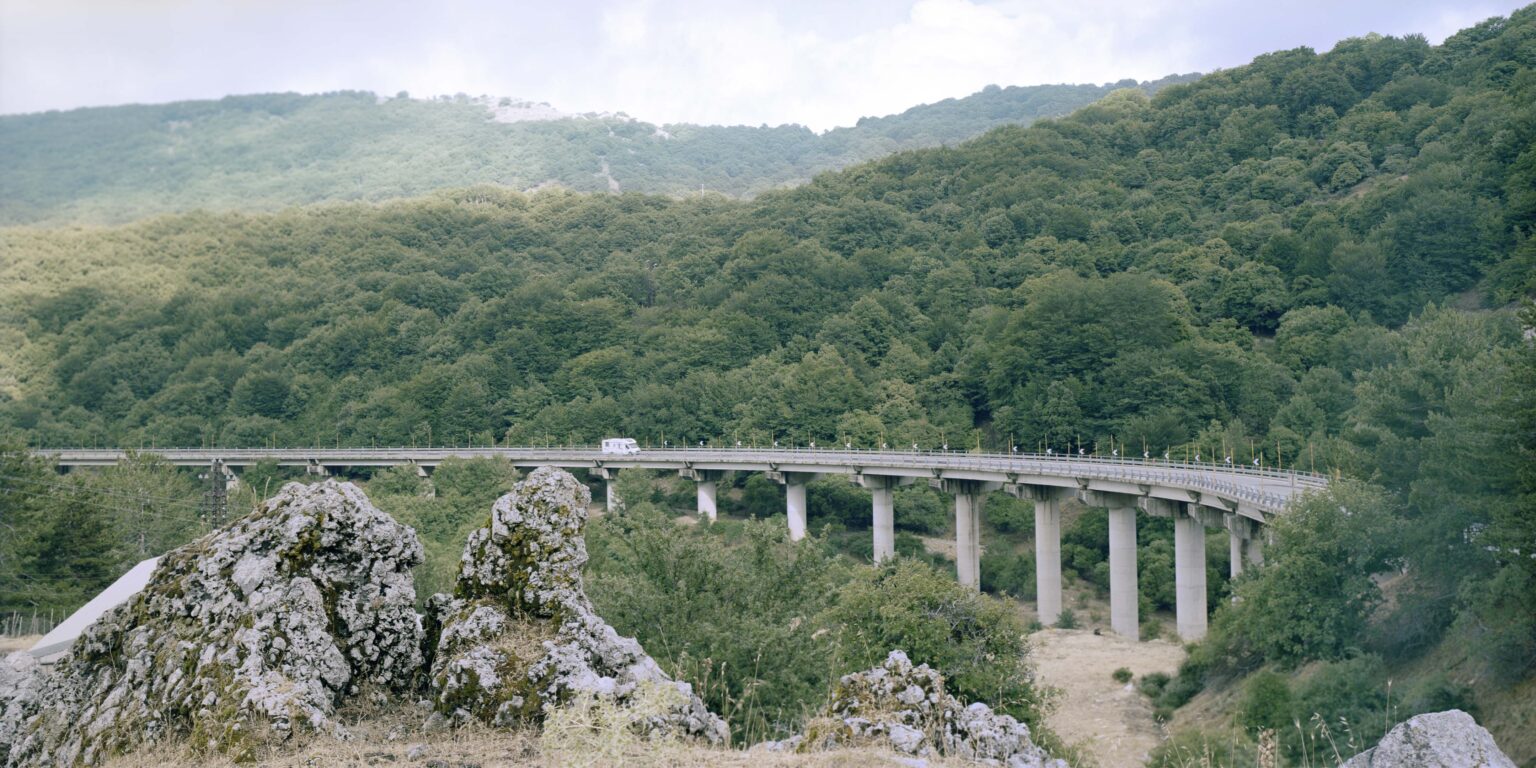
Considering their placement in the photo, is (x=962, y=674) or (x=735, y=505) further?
(x=735, y=505)

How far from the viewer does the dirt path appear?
105ft

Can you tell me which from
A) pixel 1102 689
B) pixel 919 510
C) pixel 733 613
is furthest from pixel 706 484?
pixel 733 613

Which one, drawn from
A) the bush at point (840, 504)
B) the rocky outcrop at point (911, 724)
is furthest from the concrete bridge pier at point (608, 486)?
the rocky outcrop at point (911, 724)

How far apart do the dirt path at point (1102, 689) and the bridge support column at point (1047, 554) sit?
2.71 metres

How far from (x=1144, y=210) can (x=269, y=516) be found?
10320 cm

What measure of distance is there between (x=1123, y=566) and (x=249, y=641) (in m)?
46.7

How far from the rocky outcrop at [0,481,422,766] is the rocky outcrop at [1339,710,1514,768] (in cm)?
→ 867

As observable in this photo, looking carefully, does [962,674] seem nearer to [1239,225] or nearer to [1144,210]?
[1239,225]

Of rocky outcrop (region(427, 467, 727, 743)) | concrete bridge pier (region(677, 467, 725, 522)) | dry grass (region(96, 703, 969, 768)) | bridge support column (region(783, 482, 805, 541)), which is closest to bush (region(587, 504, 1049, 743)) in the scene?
rocky outcrop (region(427, 467, 727, 743))

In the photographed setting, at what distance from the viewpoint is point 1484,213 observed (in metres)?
71.8

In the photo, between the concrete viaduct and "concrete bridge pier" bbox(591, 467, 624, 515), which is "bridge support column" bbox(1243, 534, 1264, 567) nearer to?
the concrete viaduct

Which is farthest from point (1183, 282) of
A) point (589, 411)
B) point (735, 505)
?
point (589, 411)

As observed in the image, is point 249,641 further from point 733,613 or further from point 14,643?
Answer: point 14,643

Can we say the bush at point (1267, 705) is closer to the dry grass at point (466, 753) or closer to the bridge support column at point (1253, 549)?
the bridge support column at point (1253, 549)
